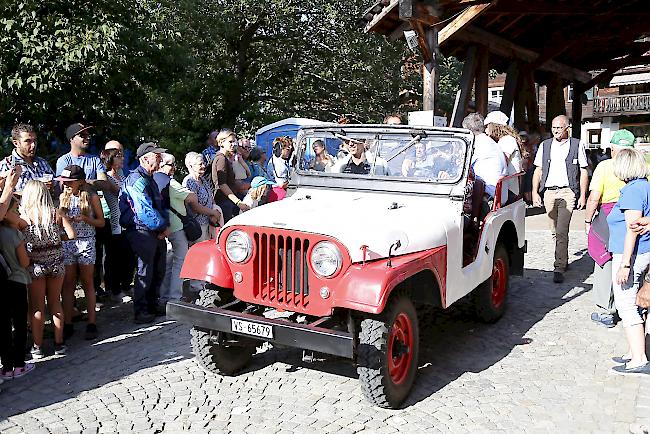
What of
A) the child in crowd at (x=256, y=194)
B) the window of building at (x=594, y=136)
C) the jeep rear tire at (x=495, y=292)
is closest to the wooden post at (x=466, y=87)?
the child in crowd at (x=256, y=194)

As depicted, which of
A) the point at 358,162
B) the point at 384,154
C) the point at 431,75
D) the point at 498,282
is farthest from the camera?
the point at 431,75

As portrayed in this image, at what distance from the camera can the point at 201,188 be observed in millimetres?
6793

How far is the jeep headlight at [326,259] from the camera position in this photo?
161 inches

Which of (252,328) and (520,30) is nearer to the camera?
(252,328)

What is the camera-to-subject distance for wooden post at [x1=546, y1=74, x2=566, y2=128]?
17.6 metres

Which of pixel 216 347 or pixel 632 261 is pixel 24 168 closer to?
pixel 216 347

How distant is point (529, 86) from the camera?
593 inches

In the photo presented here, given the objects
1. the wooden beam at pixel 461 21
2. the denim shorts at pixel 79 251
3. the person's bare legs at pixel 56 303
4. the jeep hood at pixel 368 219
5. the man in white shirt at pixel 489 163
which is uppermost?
the wooden beam at pixel 461 21

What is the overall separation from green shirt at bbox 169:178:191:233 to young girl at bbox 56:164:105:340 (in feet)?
2.41

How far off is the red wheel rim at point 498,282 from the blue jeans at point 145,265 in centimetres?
334

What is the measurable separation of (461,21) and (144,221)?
6.86 m

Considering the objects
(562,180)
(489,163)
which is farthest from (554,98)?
(489,163)

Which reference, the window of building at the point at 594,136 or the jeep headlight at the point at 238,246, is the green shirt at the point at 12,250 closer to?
the jeep headlight at the point at 238,246

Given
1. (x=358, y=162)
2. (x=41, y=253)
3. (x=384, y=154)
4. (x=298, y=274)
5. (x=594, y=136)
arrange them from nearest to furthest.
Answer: (x=298, y=274) < (x=41, y=253) < (x=384, y=154) < (x=358, y=162) < (x=594, y=136)
